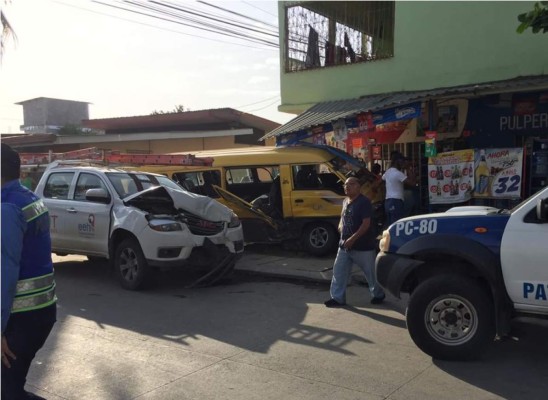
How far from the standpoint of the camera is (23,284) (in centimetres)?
303

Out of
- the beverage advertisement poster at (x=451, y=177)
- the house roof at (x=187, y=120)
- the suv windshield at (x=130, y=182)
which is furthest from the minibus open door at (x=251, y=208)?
the house roof at (x=187, y=120)


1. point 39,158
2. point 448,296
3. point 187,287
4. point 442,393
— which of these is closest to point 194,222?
point 187,287

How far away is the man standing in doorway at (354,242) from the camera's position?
6.73 metres

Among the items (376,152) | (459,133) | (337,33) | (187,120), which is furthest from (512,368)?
(187,120)

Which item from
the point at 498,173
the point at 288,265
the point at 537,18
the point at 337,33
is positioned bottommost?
the point at 288,265

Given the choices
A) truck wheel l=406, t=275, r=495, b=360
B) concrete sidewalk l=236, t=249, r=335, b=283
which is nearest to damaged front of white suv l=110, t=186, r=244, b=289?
concrete sidewalk l=236, t=249, r=335, b=283

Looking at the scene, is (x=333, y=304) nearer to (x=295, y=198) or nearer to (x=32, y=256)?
(x=295, y=198)

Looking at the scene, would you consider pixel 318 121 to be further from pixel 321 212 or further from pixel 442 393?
pixel 442 393

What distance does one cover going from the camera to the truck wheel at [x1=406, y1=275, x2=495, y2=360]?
15.8 feet

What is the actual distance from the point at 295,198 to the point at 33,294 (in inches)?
300

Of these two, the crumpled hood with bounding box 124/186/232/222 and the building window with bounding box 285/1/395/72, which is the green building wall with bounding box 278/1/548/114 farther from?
the crumpled hood with bounding box 124/186/232/222

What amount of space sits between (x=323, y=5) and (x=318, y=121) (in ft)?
12.9

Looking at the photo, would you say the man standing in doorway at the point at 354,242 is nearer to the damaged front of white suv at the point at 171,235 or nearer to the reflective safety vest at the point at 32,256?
the damaged front of white suv at the point at 171,235

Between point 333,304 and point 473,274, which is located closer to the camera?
point 473,274
